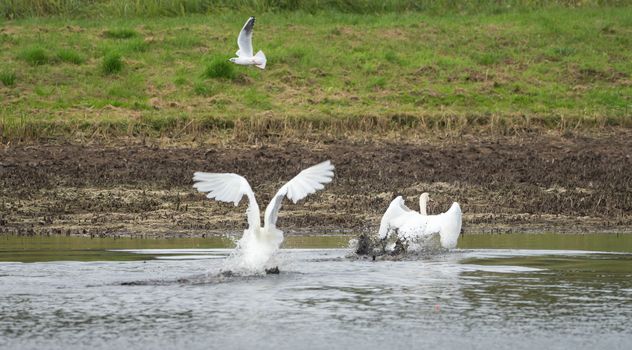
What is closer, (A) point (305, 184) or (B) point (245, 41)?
(A) point (305, 184)

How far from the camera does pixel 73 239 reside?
16516mm

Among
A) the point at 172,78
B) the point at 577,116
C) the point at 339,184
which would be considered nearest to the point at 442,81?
the point at 577,116

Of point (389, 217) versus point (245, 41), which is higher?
point (245, 41)

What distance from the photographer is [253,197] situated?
1275cm

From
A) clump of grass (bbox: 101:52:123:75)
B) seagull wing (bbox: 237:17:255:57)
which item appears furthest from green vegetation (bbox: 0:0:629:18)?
seagull wing (bbox: 237:17:255:57)

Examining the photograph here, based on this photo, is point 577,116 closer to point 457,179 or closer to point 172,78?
point 457,179


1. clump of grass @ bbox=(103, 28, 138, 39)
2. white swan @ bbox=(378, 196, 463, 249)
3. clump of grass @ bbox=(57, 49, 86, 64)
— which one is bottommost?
white swan @ bbox=(378, 196, 463, 249)

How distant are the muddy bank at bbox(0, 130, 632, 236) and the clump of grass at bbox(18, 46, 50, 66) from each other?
522 cm

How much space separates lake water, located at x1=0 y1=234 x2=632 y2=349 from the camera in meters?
10.2

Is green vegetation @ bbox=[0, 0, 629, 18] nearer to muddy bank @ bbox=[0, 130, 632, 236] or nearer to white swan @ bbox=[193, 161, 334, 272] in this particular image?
muddy bank @ bbox=[0, 130, 632, 236]

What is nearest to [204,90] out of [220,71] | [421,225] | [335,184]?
[220,71]

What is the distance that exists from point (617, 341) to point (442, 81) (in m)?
16.5

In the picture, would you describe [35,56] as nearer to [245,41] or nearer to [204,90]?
[204,90]

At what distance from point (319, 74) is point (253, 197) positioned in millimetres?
13798
